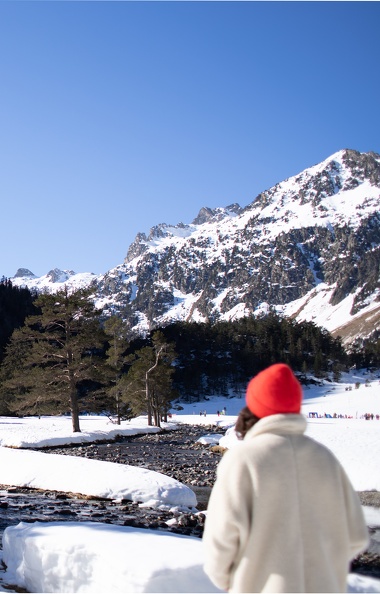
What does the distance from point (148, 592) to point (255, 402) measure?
3.34 meters

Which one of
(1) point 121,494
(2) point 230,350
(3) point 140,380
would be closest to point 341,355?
(2) point 230,350

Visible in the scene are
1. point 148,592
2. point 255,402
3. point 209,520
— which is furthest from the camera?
point 148,592

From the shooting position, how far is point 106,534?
678 cm

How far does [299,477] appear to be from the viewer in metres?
2.96

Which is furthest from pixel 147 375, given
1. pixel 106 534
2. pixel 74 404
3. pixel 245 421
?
pixel 245 421

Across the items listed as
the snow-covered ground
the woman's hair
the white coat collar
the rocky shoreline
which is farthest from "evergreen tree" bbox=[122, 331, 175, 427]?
the white coat collar

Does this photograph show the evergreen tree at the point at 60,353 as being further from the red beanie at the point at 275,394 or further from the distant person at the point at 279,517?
the distant person at the point at 279,517

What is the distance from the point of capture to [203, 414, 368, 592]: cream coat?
9.42ft

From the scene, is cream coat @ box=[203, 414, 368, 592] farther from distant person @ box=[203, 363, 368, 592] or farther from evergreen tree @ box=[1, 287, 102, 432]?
evergreen tree @ box=[1, 287, 102, 432]

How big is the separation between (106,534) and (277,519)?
14.9ft

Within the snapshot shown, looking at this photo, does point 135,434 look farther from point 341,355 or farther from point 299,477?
point 341,355

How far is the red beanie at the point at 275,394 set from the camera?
3.09m

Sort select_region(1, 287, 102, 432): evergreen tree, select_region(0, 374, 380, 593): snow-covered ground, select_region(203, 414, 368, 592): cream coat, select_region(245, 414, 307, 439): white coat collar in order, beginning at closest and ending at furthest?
select_region(203, 414, 368, 592): cream coat < select_region(245, 414, 307, 439): white coat collar < select_region(0, 374, 380, 593): snow-covered ground < select_region(1, 287, 102, 432): evergreen tree

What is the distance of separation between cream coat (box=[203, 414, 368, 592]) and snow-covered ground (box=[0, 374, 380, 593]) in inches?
117
